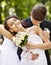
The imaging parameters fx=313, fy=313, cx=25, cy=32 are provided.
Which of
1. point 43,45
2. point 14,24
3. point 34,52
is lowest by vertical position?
point 34,52

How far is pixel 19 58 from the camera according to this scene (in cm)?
390

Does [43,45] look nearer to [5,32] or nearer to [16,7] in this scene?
[5,32]

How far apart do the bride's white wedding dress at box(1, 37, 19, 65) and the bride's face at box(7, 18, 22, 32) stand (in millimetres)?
195

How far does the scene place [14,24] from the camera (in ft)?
12.1

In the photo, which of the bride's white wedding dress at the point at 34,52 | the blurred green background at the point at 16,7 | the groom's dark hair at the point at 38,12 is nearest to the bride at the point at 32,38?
the bride's white wedding dress at the point at 34,52

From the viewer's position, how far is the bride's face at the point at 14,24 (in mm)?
3660

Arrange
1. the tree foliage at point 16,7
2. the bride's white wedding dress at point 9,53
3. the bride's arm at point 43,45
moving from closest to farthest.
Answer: the bride's arm at point 43,45, the bride's white wedding dress at point 9,53, the tree foliage at point 16,7

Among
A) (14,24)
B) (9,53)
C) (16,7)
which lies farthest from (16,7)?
(14,24)

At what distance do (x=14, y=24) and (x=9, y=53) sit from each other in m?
0.39

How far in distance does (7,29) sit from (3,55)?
331 millimetres

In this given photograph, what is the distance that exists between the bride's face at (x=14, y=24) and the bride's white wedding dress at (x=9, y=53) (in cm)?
20

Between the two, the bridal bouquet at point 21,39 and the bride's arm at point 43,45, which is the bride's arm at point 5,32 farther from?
the bride's arm at point 43,45

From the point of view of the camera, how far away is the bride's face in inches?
144

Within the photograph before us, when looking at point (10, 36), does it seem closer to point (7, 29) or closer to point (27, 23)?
point (7, 29)
